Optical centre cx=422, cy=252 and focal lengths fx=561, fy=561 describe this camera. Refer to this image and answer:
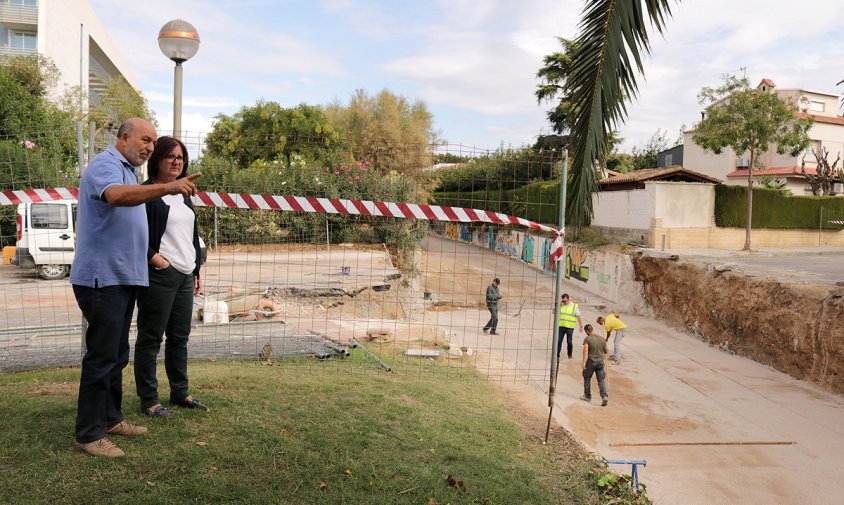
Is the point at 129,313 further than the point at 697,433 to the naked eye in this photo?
No

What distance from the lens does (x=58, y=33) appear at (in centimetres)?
3312

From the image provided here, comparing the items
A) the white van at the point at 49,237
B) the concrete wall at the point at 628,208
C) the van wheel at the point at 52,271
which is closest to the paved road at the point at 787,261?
the concrete wall at the point at 628,208

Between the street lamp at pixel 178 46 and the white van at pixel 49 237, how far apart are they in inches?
383

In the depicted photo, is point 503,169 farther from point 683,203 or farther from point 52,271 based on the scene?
point 683,203

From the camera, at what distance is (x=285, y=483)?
3248mm

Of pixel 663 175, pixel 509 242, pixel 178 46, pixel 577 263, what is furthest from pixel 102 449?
pixel 509 242

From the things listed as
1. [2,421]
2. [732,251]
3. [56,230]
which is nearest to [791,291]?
[732,251]

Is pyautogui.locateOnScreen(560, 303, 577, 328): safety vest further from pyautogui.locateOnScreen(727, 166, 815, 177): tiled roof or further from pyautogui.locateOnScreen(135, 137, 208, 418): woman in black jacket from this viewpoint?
pyautogui.locateOnScreen(727, 166, 815, 177): tiled roof

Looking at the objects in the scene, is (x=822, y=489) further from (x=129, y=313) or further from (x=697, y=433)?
(x=129, y=313)

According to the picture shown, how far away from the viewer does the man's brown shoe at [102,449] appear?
315cm

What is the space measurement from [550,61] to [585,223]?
33.2 m

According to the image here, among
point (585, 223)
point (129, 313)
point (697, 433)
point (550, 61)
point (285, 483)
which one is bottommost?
point (697, 433)

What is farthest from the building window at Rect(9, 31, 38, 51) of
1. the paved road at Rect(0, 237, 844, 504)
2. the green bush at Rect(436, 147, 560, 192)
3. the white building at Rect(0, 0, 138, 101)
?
the green bush at Rect(436, 147, 560, 192)

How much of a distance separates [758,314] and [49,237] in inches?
725
